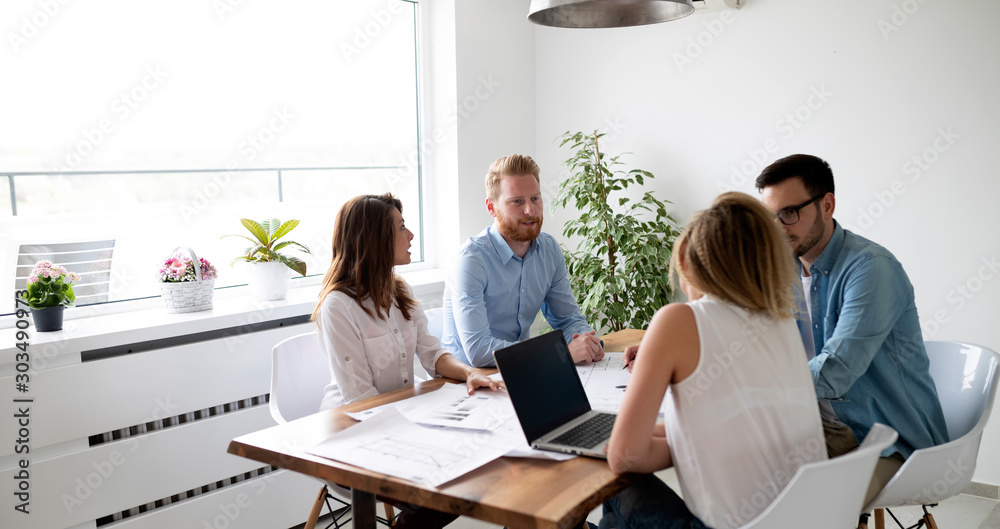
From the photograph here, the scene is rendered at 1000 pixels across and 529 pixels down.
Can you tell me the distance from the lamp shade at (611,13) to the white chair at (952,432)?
4.20 feet

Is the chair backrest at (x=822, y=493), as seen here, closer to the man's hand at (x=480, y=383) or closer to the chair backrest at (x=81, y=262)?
the man's hand at (x=480, y=383)

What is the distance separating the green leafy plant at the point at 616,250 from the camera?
147 inches

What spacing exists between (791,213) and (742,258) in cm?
73

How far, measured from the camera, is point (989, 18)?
2998 mm

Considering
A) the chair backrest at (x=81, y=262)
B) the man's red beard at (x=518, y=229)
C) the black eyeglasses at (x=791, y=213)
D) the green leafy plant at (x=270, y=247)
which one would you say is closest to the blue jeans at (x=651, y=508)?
the black eyeglasses at (x=791, y=213)

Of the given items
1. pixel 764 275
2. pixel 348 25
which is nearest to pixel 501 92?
pixel 348 25

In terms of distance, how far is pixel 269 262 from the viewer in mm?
3035

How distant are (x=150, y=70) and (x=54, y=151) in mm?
483

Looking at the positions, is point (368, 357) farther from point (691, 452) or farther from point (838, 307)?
point (838, 307)

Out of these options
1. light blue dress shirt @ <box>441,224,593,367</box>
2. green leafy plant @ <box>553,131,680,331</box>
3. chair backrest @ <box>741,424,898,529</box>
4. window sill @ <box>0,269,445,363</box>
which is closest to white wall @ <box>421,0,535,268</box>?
green leafy plant @ <box>553,131,680,331</box>

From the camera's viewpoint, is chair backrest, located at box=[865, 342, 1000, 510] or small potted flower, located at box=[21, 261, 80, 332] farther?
small potted flower, located at box=[21, 261, 80, 332]

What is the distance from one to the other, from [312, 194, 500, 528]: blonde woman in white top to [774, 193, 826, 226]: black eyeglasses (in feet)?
3.13

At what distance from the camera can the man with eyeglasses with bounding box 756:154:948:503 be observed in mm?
1895

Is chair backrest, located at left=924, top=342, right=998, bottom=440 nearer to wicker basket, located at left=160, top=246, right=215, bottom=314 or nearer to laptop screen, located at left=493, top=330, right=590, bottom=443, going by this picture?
laptop screen, located at left=493, top=330, right=590, bottom=443
